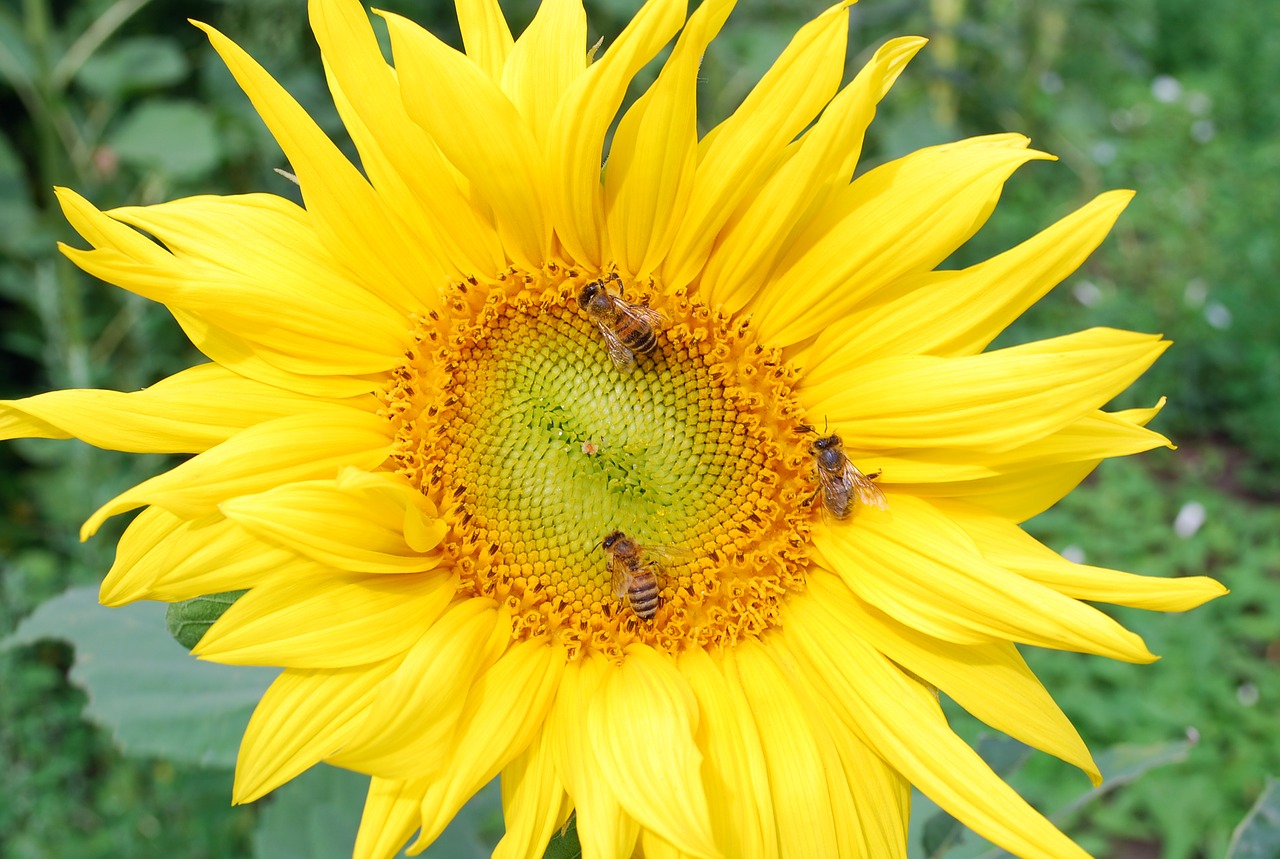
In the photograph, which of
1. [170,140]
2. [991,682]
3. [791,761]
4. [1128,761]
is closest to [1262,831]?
[1128,761]

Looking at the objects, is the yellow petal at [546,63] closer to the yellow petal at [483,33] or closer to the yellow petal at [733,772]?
the yellow petal at [483,33]

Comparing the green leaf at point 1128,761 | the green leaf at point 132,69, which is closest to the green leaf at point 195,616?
the green leaf at point 1128,761

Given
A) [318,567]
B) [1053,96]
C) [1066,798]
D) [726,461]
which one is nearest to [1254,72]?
[1053,96]

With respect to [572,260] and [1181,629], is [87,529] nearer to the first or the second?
[572,260]

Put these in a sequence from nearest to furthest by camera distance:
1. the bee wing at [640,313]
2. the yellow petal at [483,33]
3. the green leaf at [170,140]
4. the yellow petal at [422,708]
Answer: the yellow petal at [422,708], the yellow petal at [483,33], the bee wing at [640,313], the green leaf at [170,140]

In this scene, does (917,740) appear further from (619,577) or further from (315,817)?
(315,817)

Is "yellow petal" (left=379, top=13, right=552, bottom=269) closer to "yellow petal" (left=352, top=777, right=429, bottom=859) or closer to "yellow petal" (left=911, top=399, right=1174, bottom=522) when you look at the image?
"yellow petal" (left=911, top=399, right=1174, bottom=522)

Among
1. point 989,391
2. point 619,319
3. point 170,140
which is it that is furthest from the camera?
point 170,140
